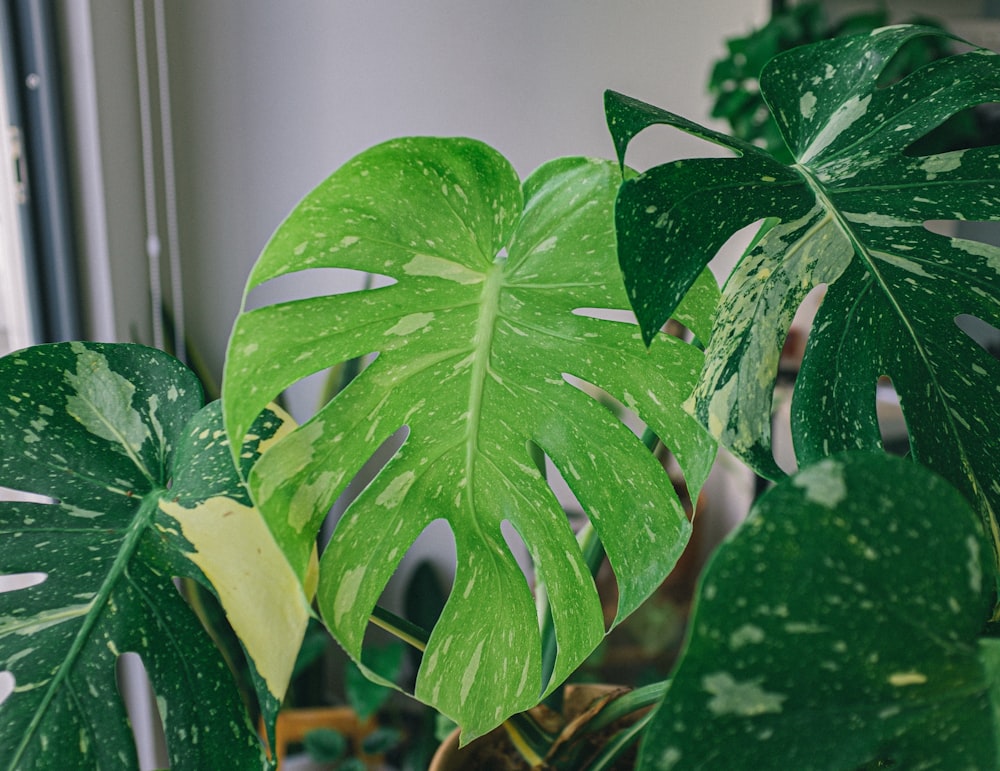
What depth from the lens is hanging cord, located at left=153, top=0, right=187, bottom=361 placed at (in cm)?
132

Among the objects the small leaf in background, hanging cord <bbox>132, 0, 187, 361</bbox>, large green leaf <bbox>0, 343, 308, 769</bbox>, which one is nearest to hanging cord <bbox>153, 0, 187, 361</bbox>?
hanging cord <bbox>132, 0, 187, 361</bbox>

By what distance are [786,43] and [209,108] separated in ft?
3.37

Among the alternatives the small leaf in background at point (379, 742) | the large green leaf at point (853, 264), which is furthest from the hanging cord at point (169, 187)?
the large green leaf at point (853, 264)

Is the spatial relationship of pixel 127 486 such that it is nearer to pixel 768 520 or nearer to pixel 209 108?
pixel 768 520

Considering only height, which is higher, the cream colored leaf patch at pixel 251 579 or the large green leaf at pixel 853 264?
the large green leaf at pixel 853 264

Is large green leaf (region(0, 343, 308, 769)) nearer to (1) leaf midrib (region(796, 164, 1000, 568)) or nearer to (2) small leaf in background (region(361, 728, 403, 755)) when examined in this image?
(1) leaf midrib (region(796, 164, 1000, 568))

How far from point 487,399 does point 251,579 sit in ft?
0.49

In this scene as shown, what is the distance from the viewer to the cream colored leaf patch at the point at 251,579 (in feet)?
1.09

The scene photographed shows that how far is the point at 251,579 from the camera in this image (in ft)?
1.13

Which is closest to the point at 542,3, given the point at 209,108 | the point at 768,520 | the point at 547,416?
the point at 209,108

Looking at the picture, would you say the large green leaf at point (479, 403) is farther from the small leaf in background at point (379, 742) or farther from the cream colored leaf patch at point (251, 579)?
the small leaf in background at point (379, 742)

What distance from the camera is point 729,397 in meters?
0.31

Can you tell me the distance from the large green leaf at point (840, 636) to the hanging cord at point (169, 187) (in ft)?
4.10

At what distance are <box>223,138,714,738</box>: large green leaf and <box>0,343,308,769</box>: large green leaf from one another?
0.04 m
